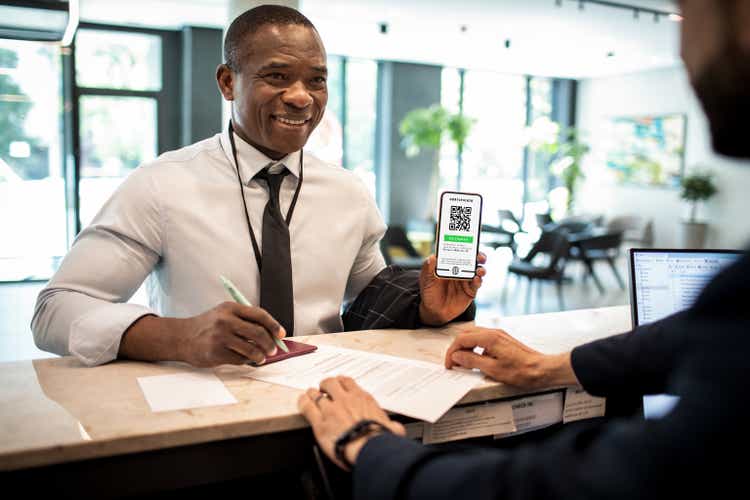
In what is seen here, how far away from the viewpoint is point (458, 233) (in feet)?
5.32

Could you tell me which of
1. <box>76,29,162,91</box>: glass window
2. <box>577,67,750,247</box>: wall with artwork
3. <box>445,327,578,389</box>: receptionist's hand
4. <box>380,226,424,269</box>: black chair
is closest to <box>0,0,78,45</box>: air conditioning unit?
<box>445,327,578,389</box>: receptionist's hand

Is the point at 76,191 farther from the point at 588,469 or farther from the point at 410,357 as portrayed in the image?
the point at 588,469

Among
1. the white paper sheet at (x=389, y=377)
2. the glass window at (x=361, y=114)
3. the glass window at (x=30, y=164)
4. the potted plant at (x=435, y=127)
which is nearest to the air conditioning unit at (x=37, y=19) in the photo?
the white paper sheet at (x=389, y=377)

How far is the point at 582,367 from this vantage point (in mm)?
1282

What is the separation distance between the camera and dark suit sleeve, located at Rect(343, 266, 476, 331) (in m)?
1.77

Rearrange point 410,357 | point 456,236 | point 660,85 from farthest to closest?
1. point 660,85
2. point 456,236
3. point 410,357

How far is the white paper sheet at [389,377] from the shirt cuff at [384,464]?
0.22 m

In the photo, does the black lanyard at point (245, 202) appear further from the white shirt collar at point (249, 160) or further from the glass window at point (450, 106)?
the glass window at point (450, 106)

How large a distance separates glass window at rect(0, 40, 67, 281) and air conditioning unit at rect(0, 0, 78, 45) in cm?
322

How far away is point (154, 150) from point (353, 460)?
9268mm

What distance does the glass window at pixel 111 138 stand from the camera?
8.98 meters

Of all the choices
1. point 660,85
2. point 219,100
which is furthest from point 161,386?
point 660,85

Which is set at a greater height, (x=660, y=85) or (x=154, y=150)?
(x=660, y=85)

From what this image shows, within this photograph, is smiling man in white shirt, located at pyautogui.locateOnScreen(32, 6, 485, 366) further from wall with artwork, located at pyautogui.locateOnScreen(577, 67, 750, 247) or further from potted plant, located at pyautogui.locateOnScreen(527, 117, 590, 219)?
potted plant, located at pyautogui.locateOnScreen(527, 117, 590, 219)
